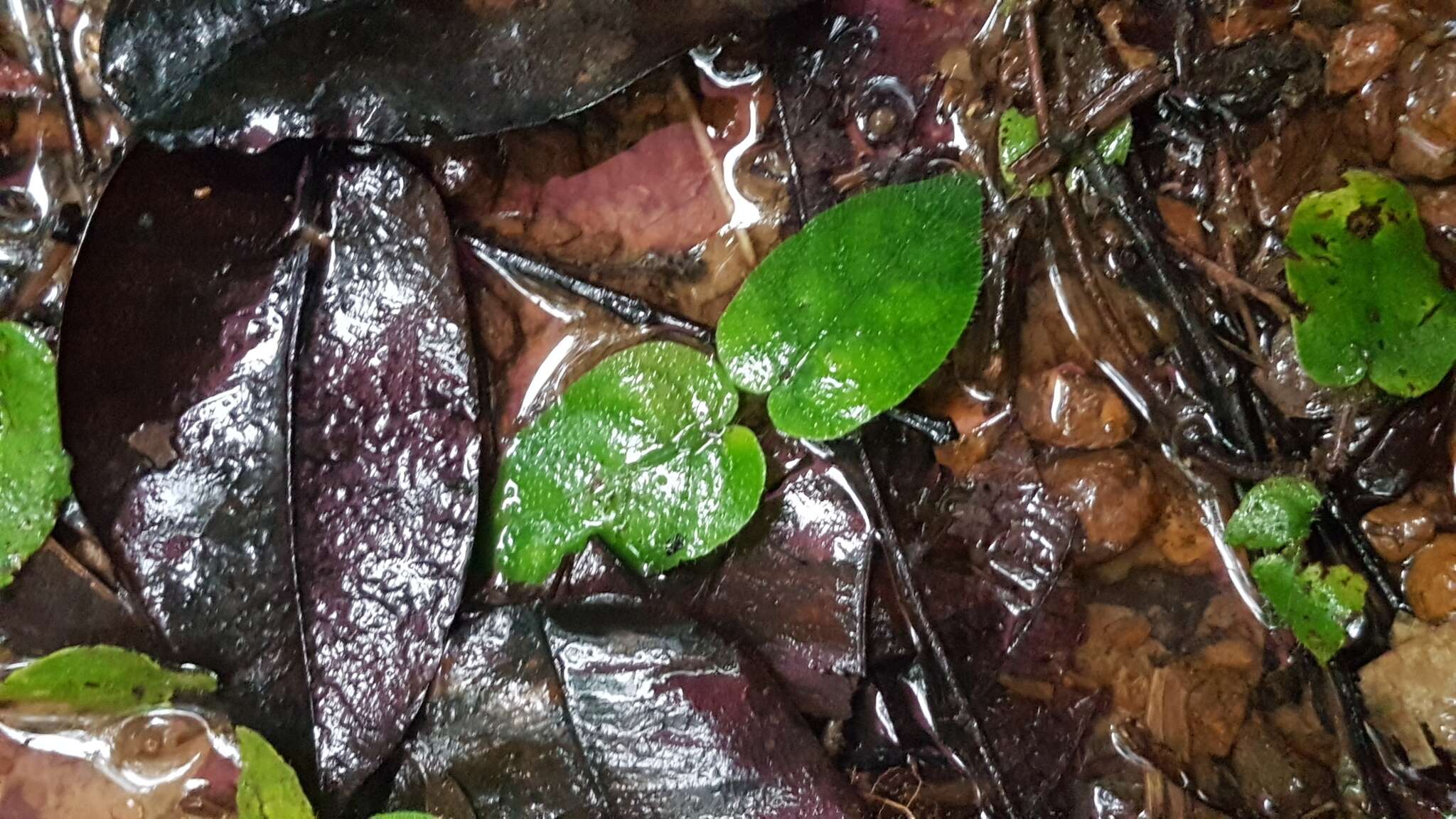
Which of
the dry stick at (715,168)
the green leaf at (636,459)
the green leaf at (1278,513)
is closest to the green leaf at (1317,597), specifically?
the green leaf at (1278,513)

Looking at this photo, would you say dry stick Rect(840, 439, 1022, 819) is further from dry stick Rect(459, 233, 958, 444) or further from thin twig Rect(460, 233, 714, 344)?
thin twig Rect(460, 233, 714, 344)

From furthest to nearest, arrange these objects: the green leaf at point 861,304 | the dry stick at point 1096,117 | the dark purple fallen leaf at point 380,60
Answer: the dry stick at point 1096,117, the green leaf at point 861,304, the dark purple fallen leaf at point 380,60

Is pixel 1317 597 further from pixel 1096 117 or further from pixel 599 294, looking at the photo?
pixel 599 294

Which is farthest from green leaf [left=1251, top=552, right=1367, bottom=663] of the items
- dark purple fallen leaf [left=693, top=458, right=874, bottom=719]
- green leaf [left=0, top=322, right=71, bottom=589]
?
green leaf [left=0, top=322, right=71, bottom=589]

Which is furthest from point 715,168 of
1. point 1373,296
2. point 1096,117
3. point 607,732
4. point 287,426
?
point 1373,296

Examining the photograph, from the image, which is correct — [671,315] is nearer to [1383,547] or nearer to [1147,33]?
[1147,33]

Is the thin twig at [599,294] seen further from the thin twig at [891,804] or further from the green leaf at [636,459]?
the thin twig at [891,804]

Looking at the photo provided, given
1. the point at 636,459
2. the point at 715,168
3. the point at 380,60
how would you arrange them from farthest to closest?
the point at 715,168
the point at 636,459
the point at 380,60
